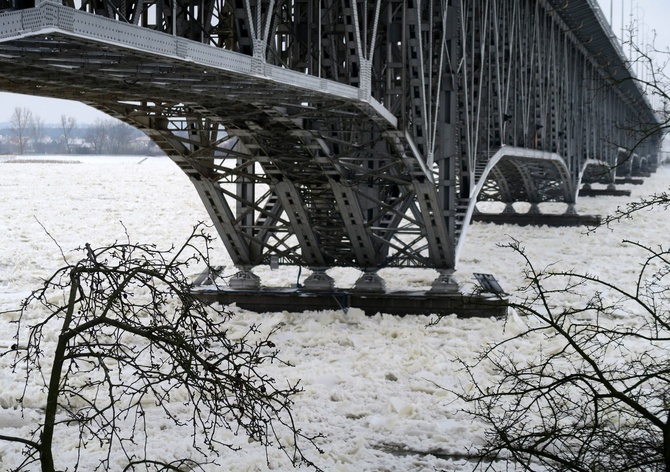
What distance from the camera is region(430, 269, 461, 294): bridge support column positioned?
69.6 feet

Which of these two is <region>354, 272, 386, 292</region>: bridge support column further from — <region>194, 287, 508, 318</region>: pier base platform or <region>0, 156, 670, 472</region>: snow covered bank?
<region>0, 156, 670, 472</region>: snow covered bank

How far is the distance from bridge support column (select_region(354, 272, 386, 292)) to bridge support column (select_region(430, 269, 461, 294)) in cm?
104

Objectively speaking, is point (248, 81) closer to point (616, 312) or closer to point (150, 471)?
point (150, 471)

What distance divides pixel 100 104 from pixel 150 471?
7707 millimetres

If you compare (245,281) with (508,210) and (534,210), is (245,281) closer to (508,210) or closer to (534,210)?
(508,210)

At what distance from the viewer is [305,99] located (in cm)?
1490

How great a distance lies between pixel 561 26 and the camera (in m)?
38.2

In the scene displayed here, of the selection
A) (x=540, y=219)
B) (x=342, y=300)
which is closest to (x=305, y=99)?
(x=342, y=300)

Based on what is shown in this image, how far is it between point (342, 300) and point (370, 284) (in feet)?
2.14

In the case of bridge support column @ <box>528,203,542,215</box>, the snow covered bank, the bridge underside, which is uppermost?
the bridge underside

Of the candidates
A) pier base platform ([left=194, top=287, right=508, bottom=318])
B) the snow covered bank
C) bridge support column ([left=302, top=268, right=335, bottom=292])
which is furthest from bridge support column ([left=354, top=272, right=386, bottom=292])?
the snow covered bank

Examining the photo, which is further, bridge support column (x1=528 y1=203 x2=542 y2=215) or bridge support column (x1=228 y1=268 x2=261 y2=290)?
bridge support column (x1=528 y1=203 x2=542 y2=215)

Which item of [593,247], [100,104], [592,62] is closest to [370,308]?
[100,104]

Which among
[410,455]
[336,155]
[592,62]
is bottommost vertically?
[410,455]
